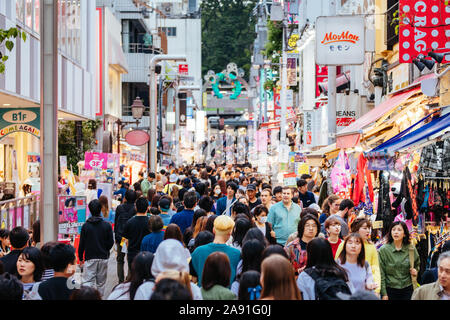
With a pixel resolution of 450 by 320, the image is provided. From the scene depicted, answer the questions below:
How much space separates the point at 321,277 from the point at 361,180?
7.22 m

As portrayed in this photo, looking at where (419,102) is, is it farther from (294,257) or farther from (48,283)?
(48,283)

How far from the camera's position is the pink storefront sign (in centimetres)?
2220

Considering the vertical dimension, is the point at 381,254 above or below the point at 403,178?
below

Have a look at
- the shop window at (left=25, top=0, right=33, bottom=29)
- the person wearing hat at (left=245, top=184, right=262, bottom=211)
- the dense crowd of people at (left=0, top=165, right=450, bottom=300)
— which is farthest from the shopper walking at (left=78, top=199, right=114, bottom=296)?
the shop window at (left=25, top=0, right=33, bottom=29)

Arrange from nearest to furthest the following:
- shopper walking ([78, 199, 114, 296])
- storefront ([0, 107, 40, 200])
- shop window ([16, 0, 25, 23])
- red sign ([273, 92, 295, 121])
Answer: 1. shopper walking ([78, 199, 114, 296])
2. shop window ([16, 0, 25, 23])
3. storefront ([0, 107, 40, 200])
4. red sign ([273, 92, 295, 121])

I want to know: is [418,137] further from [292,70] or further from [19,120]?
[292,70]

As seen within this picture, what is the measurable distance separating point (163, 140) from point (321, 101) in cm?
2317

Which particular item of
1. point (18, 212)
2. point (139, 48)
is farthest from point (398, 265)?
point (139, 48)

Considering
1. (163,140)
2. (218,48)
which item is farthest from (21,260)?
(218,48)

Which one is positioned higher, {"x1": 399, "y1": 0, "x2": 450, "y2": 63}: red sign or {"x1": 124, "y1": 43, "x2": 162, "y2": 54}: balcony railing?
{"x1": 124, "y1": 43, "x2": 162, "y2": 54}: balcony railing

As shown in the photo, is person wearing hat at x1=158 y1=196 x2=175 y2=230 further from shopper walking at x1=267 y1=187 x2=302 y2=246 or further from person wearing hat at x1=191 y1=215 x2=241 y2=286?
person wearing hat at x1=191 y1=215 x2=241 y2=286

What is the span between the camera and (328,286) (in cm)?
606

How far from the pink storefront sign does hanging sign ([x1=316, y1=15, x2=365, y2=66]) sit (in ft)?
27.0

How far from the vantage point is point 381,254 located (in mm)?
8430
